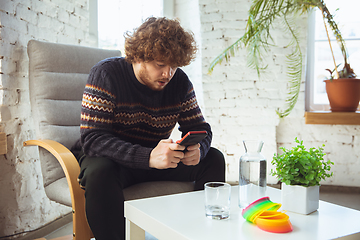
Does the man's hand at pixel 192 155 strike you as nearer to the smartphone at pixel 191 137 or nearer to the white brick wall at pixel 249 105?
the smartphone at pixel 191 137

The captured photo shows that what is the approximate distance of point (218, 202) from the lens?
85cm

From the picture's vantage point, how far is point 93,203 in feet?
3.50

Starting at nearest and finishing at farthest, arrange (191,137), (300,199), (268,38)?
1. (300,199)
2. (191,137)
3. (268,38)

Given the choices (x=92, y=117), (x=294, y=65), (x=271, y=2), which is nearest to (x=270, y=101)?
(x=294, y=65)

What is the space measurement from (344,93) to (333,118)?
0.66ft

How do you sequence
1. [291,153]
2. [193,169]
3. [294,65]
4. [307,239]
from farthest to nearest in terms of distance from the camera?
[294,65], [193,169], [291,153], [307,239]

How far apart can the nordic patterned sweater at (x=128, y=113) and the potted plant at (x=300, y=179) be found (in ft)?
1.43

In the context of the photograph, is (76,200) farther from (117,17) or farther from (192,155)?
(117,17)

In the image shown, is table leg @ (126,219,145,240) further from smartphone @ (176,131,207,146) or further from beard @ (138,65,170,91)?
beard @ (138,65,170,91)

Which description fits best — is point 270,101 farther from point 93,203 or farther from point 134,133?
point 93,203

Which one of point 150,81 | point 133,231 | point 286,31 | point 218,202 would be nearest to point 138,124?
point 150,81

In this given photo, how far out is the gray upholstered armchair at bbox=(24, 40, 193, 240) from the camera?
124 centimetres

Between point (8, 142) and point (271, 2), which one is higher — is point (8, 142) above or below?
below

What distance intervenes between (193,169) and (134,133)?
290mm
